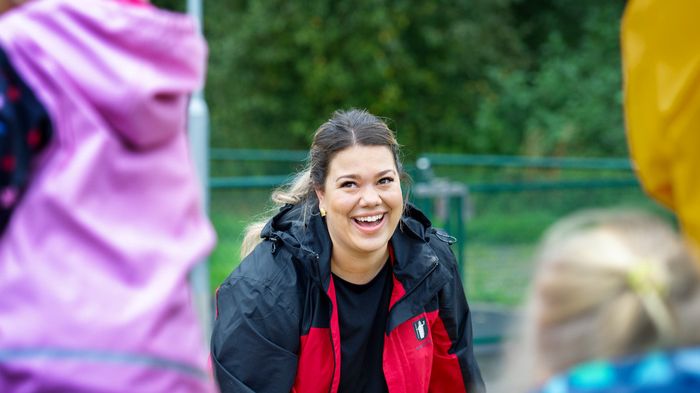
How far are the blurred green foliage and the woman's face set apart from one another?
1079 cm

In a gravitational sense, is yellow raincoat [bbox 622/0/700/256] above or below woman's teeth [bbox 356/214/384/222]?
above

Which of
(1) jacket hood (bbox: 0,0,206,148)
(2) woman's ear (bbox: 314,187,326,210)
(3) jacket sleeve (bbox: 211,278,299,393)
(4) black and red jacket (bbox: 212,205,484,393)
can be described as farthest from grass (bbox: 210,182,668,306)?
(1) jacket hood (bbox: 0,0,206,148)

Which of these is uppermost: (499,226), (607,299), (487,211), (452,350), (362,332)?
(607,299)

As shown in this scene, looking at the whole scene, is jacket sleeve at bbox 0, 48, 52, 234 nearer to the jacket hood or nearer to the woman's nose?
the jacket hood

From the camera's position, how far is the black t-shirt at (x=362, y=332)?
342 centimetres

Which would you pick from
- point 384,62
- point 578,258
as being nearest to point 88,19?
point 578,258

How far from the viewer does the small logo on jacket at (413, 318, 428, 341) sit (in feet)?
11.2

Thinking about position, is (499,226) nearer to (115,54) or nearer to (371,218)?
(371,218)

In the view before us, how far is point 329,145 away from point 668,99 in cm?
186

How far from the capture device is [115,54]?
5.62 feet

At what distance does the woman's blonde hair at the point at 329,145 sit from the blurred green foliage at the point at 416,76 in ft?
34.7

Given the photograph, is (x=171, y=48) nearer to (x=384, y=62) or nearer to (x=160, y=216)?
(x=160, y=216)

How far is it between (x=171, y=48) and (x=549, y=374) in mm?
920

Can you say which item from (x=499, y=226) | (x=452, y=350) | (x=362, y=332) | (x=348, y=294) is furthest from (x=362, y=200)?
(x=499, y=226)
